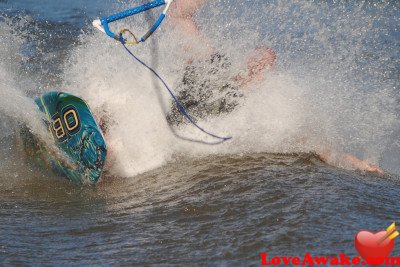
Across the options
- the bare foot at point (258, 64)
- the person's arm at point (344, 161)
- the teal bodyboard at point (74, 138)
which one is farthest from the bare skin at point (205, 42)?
the teal bodyboard at point (74, 138)

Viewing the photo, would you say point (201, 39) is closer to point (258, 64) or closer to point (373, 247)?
point (258, 64)

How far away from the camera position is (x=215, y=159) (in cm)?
536

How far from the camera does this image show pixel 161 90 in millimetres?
5703

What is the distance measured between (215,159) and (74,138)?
1243 millimetres

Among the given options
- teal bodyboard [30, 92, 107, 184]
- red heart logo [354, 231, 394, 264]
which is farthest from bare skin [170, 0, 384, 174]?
red heart logo [354, 231, 394, 264]

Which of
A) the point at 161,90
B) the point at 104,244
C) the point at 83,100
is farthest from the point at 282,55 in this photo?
the point at 104,244

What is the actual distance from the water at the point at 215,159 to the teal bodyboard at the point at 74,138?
5.4 inches

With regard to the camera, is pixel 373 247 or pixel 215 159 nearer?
pixel 373 247

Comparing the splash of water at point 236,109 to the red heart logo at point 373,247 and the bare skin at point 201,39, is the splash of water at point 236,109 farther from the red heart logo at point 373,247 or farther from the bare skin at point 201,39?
the red heart logo at point 373,247

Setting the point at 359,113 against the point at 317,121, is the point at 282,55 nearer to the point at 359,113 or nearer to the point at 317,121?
the point at 359,113

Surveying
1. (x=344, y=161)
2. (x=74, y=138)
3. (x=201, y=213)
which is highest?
(x=74, y=138)

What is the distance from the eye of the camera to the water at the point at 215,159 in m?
3.55

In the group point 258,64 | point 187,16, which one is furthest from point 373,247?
point 187,16

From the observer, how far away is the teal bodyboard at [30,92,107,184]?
5066 millimetres
